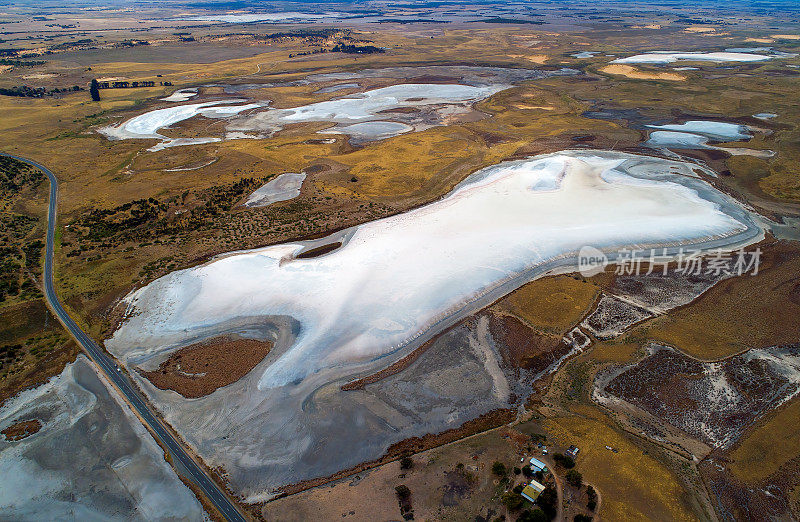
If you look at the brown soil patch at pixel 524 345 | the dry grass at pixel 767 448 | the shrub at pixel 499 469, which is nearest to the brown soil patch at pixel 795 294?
the dry grass at pixel 767 448

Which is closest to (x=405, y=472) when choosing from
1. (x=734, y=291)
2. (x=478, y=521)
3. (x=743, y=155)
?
(x=478, y=521)

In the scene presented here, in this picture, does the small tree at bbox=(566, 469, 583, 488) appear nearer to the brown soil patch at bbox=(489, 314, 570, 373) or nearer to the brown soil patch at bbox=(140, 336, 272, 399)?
the brown soil patch at bbox=(489, 314, 570, 373)

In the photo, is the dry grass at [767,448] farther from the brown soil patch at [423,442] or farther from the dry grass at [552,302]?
the dry grass at [552,302]

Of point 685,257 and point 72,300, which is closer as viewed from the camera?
point 72,300

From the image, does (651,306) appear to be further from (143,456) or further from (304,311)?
(143,456)

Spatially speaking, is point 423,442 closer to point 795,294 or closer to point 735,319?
point 735,319
